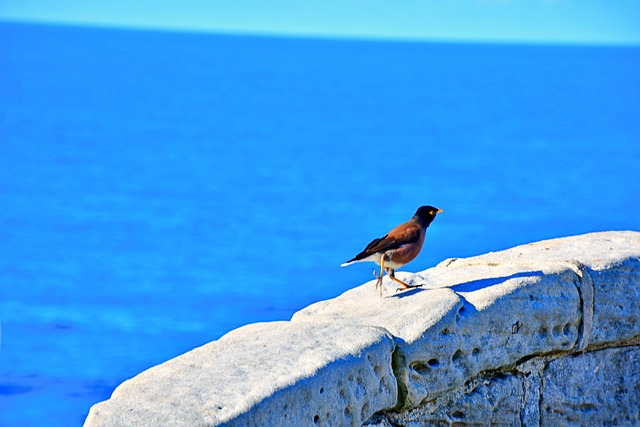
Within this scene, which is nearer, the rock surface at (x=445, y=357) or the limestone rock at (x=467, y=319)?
the rock surface at (x=445, y=357)

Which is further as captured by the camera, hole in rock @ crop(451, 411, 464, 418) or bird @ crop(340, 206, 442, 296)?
bird @ crop(340, 206, 442, 296)

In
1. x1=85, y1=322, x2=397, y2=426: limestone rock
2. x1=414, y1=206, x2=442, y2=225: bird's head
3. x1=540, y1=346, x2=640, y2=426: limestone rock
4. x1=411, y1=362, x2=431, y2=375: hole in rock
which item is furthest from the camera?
x1=414, y1=206, x2=442, y2=225: bird's head

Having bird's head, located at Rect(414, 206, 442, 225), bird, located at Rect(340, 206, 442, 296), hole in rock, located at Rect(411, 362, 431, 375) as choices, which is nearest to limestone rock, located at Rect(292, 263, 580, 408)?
hole in rock, located at Rect(411, 362, 431, 375)

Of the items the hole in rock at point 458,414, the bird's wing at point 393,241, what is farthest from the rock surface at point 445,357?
the bird's wing at point 393,241

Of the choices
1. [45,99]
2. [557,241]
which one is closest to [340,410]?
[557,241]

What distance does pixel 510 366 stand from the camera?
3590 millimetres

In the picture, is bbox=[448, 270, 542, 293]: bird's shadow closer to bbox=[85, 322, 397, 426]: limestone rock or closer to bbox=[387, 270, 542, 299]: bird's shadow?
bbox=[387, 270, 542, 299]: bird's shadow

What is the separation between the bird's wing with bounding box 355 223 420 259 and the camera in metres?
3.81

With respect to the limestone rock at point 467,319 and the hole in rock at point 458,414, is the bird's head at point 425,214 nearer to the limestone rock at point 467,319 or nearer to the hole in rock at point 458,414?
the limestone rock at point 467,319

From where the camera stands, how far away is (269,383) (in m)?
2.88

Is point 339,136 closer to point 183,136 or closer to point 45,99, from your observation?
point 183,136

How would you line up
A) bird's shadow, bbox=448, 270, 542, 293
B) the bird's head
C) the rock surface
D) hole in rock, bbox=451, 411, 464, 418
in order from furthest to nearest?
the bird's head < bird's shadow, bbox=448, 270, 542, 293 < hole in rock, bbox=451, 411, 464, 418 < the rock surface

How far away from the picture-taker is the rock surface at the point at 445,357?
288 cm

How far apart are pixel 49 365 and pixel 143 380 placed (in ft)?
15.9
